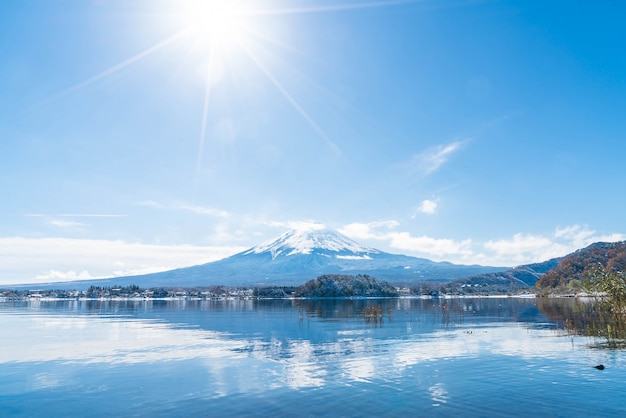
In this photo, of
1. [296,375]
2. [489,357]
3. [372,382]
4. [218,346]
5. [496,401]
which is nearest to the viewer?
[496,401]

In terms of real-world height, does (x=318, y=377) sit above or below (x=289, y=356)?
above

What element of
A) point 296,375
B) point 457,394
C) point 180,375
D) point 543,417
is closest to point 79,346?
point 180,375

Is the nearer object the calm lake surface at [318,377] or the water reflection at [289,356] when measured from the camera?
the calm lake surface at [318,377]

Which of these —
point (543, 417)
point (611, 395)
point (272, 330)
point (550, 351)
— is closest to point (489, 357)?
point (550, 351)

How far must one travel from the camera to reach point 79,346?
142ft

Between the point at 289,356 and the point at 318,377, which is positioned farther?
the point at 289,356

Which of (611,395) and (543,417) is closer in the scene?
(543,417)

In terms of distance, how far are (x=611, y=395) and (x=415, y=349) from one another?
16843 millimetres

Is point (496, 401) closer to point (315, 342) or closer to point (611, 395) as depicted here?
point (611, 395)

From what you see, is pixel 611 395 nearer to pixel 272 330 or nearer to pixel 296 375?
pixel 296 375

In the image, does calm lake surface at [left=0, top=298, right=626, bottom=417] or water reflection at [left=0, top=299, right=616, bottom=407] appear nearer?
calm lake surface at [left=0, top=298, right=626, bottom=417]

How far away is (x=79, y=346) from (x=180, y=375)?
69.6ft

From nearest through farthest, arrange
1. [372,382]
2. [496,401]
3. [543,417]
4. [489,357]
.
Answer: [543,417] < [496,401] < [372,382] < [489,357]

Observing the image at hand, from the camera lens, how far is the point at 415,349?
1451 inches
